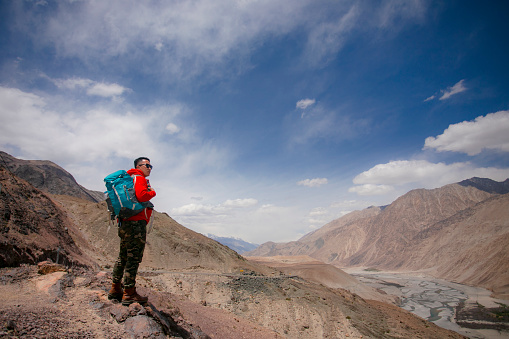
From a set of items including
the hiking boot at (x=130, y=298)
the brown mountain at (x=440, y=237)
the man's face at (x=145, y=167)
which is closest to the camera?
the hiking boot at (x=130, y=298)

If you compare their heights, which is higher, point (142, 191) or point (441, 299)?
point (142, 191)

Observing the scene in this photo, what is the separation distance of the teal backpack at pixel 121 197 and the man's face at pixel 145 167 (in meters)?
0.40

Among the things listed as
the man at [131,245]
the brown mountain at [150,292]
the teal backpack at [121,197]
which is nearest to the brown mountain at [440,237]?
the brown mountain at [150,292]

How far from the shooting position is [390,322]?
2384cm

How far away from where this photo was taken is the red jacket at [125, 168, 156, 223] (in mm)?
4512

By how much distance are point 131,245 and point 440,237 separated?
440 feet

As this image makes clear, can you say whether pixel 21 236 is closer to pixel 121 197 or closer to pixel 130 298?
pixel 130 298

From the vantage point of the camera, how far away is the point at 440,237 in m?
107

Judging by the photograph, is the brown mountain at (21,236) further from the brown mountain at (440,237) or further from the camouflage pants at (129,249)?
the brown mountain at (440,237)

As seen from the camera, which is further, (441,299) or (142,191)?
(441,299)

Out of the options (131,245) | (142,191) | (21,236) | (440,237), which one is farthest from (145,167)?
(440,237)

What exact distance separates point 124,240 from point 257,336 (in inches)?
327

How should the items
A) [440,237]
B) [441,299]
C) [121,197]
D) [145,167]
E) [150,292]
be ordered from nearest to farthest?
1. [121,197]
2. [145,167]
3. [150,292]
4. [441,299]
5. [440,237]

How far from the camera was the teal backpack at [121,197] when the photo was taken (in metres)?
4.48
